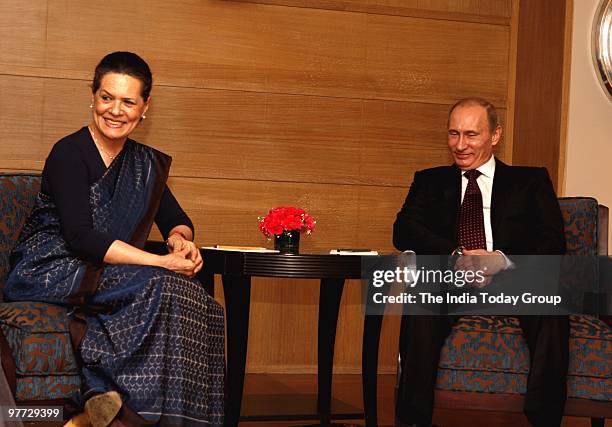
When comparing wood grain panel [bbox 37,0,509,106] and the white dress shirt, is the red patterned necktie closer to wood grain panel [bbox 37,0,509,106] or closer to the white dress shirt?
the white dress shirt

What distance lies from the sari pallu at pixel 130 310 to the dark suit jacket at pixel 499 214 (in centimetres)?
91

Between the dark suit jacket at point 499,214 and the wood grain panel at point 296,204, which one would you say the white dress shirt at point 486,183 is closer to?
the dark suit jacket at point 499,214

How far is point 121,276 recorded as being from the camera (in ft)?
10.5

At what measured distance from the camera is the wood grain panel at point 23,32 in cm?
480

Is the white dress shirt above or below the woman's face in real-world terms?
below

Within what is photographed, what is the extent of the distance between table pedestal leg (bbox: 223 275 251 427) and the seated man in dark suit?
60cm

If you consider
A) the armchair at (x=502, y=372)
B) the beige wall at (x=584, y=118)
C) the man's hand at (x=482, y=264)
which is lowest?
the armchair at (x=502, y=372)

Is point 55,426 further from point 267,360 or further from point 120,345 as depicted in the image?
point 267,360

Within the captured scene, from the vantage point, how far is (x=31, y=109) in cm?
486

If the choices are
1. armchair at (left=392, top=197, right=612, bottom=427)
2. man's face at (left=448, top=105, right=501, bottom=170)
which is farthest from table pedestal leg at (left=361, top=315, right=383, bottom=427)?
man's face at (left=448, top=105, right=501, bottom=170)

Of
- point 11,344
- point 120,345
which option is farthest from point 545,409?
point 11,344

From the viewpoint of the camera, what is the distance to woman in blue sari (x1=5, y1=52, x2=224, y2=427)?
10.00 feet

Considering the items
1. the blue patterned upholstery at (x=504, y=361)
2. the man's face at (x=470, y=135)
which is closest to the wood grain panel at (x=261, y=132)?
the man's face at (x=470, y=135)

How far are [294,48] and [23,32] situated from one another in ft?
4.54
